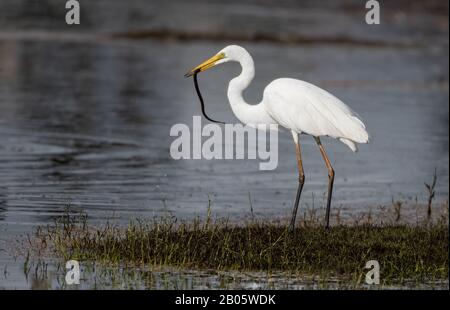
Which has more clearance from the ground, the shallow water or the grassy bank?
the shallow water

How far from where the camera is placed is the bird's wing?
464 inches

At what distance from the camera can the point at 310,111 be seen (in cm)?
1194

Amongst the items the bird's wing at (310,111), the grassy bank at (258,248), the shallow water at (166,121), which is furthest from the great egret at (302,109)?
the shallow water at (166,121)

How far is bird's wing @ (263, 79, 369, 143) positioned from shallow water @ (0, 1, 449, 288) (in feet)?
5.20

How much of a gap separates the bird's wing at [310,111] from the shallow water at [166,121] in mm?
1586

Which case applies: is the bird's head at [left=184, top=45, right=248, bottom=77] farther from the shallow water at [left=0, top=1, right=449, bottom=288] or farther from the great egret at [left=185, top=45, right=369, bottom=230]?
the shallow water at [left=0, top=1, right=449, bottom=288]

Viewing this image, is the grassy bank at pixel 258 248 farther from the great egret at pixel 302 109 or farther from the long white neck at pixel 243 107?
the long white neck at pixel 243 107

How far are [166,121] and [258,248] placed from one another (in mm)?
9808

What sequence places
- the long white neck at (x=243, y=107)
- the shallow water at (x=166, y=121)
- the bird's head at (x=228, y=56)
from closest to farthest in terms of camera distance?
1. the bird's head at (x=228, y=56)
2. the long white neck at (x=243, y=107)
3. the shallow water at (x=166, y=121)

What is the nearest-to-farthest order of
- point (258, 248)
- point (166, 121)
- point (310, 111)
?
point (258, 248) < point (310, 111) < point (166, 121)

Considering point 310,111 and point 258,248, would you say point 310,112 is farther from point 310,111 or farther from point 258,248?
point 258,248

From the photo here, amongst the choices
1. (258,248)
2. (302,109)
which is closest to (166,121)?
(302,109)

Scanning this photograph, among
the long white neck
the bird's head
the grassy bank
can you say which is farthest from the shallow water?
the bird's head

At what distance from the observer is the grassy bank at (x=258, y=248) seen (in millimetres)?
10164
